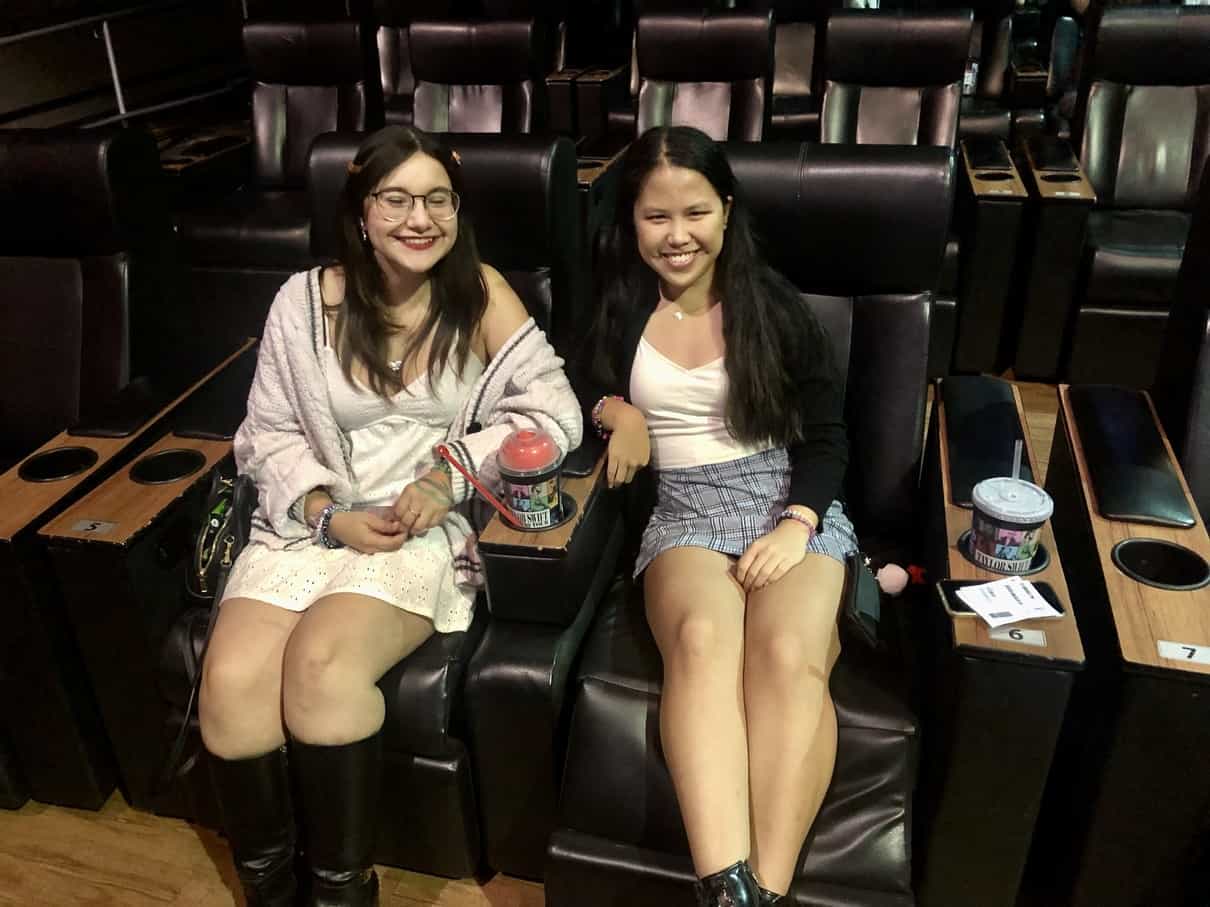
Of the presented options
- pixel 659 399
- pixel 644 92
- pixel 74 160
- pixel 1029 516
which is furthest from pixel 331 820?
pixel 644 92

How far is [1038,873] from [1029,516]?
0.57 metres

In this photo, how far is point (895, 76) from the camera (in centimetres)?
303

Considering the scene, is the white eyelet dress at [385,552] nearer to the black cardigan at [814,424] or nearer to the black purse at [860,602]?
the black cardigan at [814,424]

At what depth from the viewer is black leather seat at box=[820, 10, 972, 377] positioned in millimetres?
2926

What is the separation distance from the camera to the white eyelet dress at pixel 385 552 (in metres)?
1.41

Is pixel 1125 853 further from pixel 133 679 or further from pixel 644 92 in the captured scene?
pixel 644 92

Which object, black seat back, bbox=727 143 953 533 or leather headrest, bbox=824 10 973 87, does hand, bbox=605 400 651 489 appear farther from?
leather headrest, bbox=824 10 973 87

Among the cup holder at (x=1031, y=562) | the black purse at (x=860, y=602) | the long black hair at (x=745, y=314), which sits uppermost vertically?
the long black hair at (x=745, y=314)

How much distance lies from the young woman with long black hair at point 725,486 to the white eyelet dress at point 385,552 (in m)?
0.26

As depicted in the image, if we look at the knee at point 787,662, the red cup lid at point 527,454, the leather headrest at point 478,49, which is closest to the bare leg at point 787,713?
the knee at point 787,662

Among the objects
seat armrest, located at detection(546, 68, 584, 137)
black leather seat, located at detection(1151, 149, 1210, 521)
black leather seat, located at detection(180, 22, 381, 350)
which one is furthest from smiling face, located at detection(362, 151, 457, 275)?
seat armrest, located at detection(546, 68, 584, 137)

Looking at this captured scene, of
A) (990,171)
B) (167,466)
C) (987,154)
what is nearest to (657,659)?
(167,466)

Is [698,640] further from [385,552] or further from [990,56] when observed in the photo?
[990,56]

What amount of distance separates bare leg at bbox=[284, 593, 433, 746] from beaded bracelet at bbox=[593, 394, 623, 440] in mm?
421
